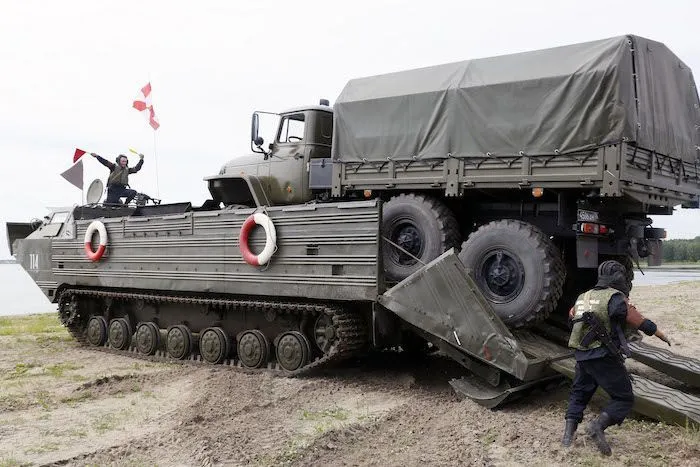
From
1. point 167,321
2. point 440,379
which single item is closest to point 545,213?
point 440,379

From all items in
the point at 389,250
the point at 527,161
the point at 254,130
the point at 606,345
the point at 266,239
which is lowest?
the point at 606,345

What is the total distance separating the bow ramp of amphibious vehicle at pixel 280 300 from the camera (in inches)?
286

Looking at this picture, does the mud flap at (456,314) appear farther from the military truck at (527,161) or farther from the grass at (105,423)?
the grass at (105,423)

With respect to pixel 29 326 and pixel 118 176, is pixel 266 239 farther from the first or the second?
pixel 29 326

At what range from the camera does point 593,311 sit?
5.73 m

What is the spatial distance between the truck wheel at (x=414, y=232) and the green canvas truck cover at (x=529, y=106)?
1.94 feet

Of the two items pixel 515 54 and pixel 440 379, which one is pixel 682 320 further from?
Result: pixel 515 54

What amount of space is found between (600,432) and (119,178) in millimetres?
10157

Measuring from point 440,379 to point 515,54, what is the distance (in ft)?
13.0

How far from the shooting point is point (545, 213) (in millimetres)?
8320

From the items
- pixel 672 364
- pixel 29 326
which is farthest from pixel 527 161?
pixel 29 326

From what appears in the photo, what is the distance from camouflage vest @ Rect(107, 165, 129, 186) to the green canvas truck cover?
5438mm

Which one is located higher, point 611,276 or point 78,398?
point 611,276

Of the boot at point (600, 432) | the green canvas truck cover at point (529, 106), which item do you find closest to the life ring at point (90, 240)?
the green canvas truck cover at point (529, 106)
